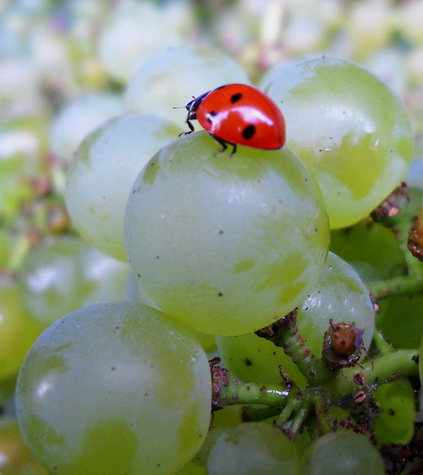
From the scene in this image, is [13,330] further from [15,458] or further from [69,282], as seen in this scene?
[15,458]

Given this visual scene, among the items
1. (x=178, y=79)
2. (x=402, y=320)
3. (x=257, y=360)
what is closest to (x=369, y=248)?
(x=402, y=320)

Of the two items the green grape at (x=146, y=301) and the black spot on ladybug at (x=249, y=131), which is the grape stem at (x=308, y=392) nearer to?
the green grape at (x=146, y=301)

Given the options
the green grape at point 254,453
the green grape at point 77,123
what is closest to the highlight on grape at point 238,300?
the green grape at point 254,453

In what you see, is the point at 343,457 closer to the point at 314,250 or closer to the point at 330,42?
the point at 314,250

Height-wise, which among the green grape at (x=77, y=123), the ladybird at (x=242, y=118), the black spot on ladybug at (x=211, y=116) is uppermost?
the ladybird at (x=242, y=118)

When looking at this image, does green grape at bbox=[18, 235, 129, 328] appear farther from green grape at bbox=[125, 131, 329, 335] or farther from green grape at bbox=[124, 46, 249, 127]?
green grape at bbox=[125, 131, 329, 335]

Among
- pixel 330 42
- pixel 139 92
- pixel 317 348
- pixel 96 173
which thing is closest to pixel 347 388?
pixel 317 348
